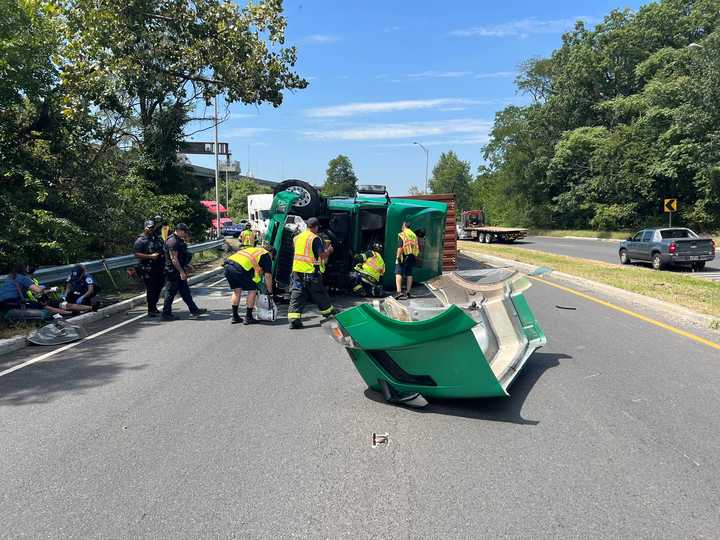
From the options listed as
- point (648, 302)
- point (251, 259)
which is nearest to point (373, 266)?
point (251, 259)

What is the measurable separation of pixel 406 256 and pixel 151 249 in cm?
483

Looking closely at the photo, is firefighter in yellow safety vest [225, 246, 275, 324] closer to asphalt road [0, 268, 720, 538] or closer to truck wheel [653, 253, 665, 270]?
asphalt road [0, 268, 720, 538]

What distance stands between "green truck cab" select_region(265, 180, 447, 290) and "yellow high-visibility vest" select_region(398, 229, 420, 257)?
0.51 meters

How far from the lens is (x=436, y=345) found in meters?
4.57

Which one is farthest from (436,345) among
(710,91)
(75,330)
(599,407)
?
(710,91)

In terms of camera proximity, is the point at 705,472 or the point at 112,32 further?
the point at 112,32

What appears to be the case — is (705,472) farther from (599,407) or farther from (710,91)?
(710,91)

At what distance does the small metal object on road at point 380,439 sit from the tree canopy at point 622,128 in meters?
36.7

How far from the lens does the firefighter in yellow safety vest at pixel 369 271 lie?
459 inches

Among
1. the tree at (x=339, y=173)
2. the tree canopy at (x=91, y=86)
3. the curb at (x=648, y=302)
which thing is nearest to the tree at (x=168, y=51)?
the tree canopy at (x=91, y=86)

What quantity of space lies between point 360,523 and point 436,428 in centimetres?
153

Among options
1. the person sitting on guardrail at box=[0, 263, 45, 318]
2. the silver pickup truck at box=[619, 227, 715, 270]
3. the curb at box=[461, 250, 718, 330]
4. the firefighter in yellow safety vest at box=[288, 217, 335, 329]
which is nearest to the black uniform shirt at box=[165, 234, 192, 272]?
the person sitting on guardrail at box=[0, 263, 45, 318]

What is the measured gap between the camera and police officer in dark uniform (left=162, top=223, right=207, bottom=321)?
982 centimetres

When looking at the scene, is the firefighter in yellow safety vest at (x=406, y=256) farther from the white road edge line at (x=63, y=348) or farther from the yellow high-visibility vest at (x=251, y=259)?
the white road edge line at (x=63, y=348)
